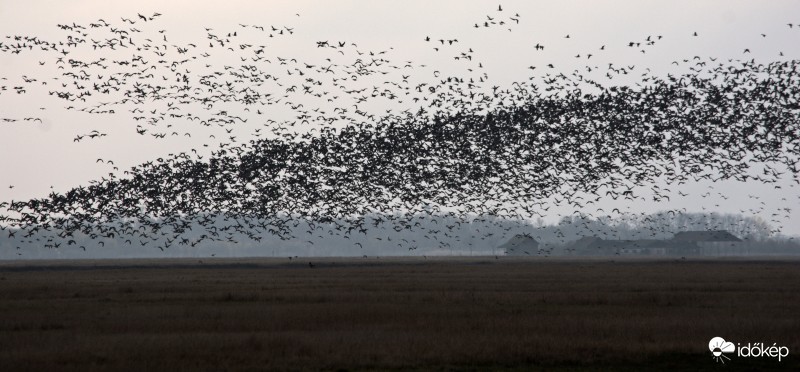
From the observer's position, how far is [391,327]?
3978cm

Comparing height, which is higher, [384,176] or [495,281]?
[384,176]

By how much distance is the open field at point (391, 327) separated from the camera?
3073 cm

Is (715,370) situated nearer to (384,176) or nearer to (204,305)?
(204,305)

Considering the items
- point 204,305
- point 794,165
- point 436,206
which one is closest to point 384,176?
point 436,206

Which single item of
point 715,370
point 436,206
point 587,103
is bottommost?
point 715,370

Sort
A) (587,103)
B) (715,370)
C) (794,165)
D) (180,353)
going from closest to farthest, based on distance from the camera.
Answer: (715,370) → (180,353) → (794,165) → (587,103)

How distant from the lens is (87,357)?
1225 inches

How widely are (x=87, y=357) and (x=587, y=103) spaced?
93624 mm

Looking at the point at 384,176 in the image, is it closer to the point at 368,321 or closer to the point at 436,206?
the point at 436,206

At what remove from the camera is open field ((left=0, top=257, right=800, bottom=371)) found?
30.7 m

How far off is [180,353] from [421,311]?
16.6 m

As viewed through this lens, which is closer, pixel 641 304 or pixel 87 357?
pixel 87 357

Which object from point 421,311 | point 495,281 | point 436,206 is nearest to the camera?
point 421,311

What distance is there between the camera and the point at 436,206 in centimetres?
10469
